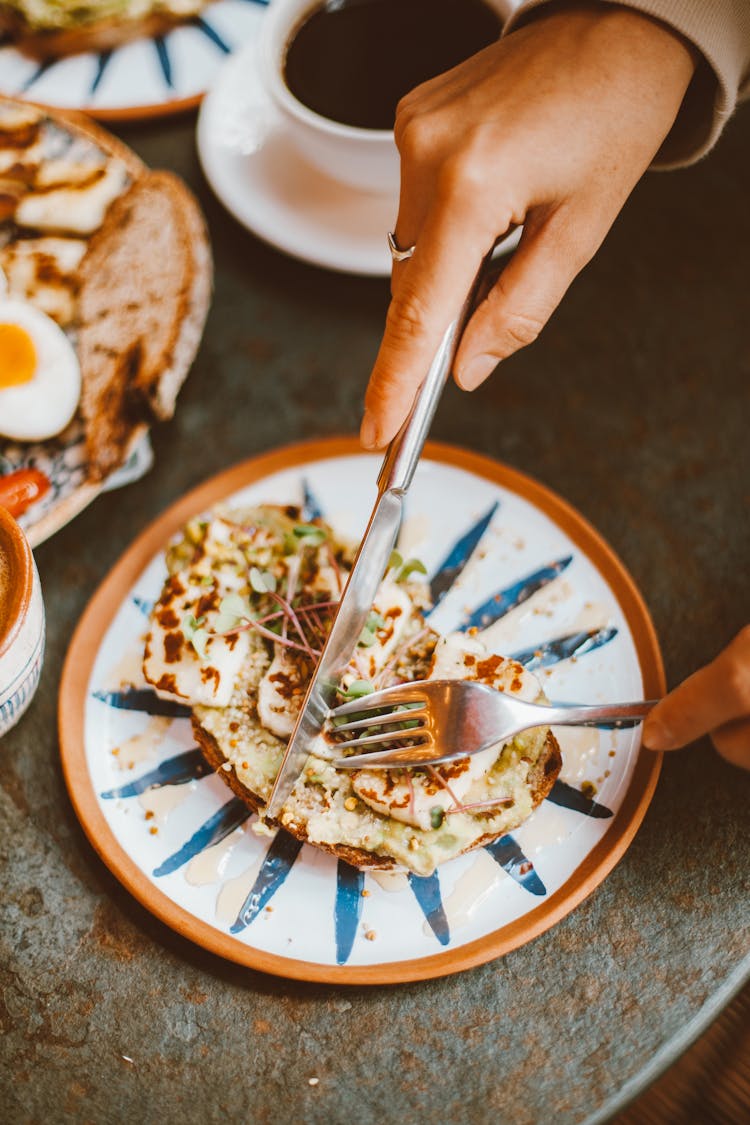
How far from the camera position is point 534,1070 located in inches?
52.7

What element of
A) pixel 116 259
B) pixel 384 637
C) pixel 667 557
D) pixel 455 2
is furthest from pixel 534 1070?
pixel 455 2

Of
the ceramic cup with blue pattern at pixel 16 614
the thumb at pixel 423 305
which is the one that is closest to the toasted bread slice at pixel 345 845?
the ceramic cup with blue pattern at pixel 16 614

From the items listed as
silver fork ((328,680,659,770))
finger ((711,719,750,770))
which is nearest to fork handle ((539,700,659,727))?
silver fork ((328,680,659,770))

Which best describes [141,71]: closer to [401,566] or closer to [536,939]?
[401,566]

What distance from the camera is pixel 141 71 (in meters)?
2.24

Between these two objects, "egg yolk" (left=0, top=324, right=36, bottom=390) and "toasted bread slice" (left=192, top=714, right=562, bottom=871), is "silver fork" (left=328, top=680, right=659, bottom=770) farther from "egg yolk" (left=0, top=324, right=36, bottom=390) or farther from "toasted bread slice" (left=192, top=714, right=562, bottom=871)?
"egg yolk" (left=0, top=324, right=36, bottom=390)

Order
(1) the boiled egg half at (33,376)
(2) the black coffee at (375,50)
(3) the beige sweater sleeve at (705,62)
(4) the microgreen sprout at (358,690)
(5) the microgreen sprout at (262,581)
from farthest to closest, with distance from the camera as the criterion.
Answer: (2) the black coffee at (375,50)
(1) the boiled egg half at (33,376)
(5) the microgreen sprout at (262,581)
(4) the microgreen sprout at (358,690)
(3) the beige sweater sleeve at (705,62)

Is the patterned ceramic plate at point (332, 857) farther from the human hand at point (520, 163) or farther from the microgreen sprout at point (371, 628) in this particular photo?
the human hand at point (520, 163)

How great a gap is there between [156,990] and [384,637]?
2.19ft

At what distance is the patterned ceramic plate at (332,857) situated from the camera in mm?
1391

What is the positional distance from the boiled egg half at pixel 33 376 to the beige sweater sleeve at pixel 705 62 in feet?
3.36

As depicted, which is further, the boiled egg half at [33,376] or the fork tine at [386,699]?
the boiled egg half at [33,376]

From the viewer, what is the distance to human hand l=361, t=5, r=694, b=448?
1.25 meters

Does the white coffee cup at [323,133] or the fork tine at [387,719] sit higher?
the white coffee cup at [323,133]
